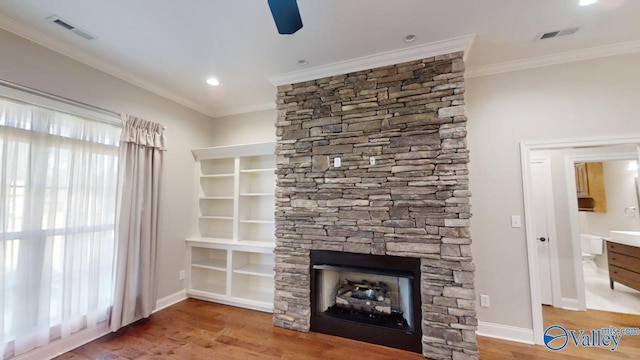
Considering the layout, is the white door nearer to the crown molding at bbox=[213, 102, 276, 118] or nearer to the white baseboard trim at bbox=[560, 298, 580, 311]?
the white baseboard trim at bbox=[560, 298, 580, 311]

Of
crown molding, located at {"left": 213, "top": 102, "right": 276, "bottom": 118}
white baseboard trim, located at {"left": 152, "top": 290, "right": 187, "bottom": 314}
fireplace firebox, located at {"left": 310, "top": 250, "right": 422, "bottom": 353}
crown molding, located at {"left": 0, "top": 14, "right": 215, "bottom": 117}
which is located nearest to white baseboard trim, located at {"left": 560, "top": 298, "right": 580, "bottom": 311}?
fireplace firebox, located at {"left": 310, "top": 250, "right": 422, "bottom": 353}

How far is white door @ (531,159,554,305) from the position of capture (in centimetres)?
350

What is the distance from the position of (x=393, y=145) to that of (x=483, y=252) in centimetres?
152

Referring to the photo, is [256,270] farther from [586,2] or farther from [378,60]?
[586,2]

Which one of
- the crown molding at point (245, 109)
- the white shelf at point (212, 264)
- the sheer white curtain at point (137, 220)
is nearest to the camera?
the sheer white curtain at point (137, 220)

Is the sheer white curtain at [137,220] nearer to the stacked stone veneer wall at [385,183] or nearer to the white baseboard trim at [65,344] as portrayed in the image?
the white baseboard trim at [65,344]

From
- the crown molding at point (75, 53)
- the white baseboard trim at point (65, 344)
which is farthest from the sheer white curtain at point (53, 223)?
the crown molding at point (75, 53)

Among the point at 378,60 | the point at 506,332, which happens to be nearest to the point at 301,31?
the point at 378,60

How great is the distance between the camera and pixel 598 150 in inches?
134

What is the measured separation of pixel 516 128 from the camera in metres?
2.77

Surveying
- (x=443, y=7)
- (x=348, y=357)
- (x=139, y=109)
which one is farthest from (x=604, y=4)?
(x=139, y=109)

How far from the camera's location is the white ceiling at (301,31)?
1986 millimetres

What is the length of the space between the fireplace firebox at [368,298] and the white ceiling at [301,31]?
2114 mm

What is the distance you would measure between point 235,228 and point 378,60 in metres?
2.83
